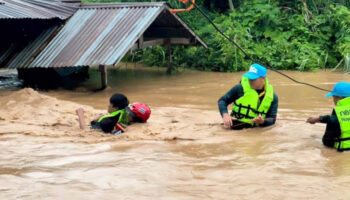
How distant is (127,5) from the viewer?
13.4m

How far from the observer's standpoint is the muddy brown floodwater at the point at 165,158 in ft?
14.2

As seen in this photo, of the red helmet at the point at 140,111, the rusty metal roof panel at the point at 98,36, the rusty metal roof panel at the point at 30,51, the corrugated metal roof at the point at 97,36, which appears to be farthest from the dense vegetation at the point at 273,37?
the red helmet at the point at 140,111

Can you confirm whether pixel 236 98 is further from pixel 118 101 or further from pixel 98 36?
pixel 98 36

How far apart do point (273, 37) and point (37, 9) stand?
26.5 ft

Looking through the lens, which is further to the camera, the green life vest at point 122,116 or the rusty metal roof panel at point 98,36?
the rusty metal roof panel at point 98,36

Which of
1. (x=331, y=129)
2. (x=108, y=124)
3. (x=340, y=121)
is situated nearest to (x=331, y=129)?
(x=331, y=129)

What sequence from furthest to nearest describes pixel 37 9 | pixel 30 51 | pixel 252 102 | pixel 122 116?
pixel 37 9 < pixel 30 51 < pixel 122 116 < pixel 252 102

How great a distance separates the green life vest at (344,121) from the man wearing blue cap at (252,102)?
45.1 inches

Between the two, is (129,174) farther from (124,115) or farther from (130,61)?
(130,61)

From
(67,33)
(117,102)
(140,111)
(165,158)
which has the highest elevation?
(67,33)

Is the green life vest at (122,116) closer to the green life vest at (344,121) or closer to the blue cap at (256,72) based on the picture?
the blue cap at (256,72)

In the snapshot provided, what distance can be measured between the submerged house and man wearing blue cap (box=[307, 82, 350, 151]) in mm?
6737

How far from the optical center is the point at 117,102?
6820 mm

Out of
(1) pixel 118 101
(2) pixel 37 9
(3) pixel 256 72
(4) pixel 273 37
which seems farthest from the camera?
(4) pixel 273 37
